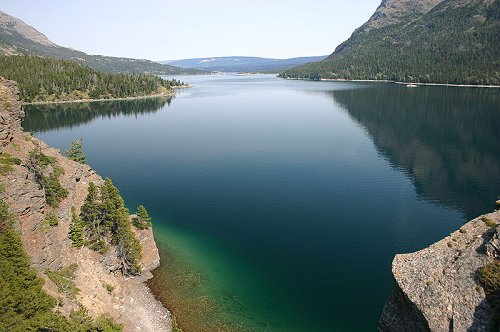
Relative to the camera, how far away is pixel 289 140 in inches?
5615

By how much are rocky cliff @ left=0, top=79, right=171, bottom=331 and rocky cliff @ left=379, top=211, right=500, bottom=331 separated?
2651 centimetres

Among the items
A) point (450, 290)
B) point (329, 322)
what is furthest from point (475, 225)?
point (329, 322)

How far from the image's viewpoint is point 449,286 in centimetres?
3148

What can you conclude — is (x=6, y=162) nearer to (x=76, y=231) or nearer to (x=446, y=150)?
→ (x=76, y=231)

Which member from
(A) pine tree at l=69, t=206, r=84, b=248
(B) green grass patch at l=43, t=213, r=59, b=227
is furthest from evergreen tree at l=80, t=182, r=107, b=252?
(B) green grass patch at l=43, t=213, r=59, b=227

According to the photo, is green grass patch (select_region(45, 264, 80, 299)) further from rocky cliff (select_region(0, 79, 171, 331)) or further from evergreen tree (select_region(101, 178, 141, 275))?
evergreen tree (select_region(101, 178, 141, 275))

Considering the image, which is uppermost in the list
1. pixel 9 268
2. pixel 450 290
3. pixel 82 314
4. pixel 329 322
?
pixel 9 268

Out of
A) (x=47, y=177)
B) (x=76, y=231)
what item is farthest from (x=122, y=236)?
(x=47, y=177)

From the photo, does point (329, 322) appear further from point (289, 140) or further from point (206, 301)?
point (289, 140)

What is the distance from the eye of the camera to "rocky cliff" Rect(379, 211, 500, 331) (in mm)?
29297

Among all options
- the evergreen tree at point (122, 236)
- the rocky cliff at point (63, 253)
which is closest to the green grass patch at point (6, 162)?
the rocky cliff at point (63, 253)

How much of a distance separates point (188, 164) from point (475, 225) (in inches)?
3450

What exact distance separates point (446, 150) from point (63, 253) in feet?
392

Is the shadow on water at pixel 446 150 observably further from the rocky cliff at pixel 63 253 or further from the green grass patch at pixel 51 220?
the green grass patch at pixel 51 220
